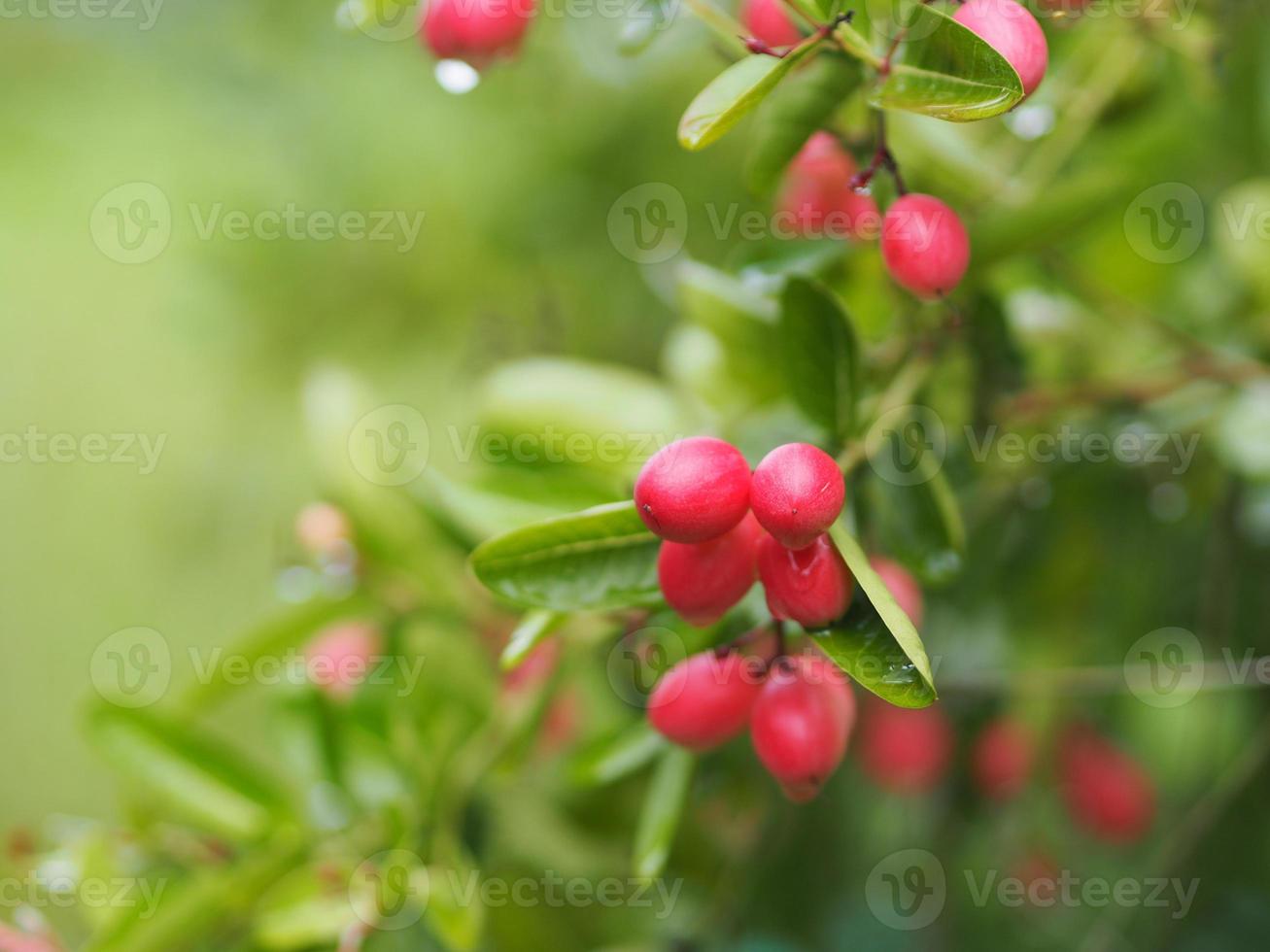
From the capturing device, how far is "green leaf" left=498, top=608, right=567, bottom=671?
1.49 ft

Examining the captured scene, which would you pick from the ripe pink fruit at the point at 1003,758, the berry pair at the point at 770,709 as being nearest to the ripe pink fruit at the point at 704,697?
the berry pair at the point at 770,709

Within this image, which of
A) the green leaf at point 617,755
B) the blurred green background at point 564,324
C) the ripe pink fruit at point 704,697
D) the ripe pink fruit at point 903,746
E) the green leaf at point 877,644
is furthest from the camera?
the ripe pink fruit at point 903,746

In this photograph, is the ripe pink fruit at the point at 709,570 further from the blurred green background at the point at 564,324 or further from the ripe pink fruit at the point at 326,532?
the ripe pink fruit at the point at 326,532

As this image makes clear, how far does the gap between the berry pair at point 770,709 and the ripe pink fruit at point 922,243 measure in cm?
16

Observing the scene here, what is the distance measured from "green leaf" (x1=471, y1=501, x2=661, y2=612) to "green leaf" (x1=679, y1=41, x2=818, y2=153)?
0.45 ft

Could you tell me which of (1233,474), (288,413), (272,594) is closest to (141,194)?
(288,413)

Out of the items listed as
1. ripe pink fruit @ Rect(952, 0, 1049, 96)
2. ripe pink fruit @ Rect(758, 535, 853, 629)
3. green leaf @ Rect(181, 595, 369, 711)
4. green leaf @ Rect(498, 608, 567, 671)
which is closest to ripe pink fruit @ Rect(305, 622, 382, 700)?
green leaf @ Rect(181, 595, 369, 711)

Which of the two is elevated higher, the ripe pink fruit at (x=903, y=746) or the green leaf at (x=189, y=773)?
the green leaf at (x=189, y=773)

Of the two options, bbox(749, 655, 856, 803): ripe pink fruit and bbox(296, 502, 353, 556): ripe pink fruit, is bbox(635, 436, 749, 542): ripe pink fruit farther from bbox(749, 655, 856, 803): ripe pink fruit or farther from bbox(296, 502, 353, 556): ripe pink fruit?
bbox(296, 502, 353, 556): ripe pink fruit

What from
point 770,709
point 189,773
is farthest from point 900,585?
point 189,773

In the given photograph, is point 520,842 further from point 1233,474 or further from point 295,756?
point 1233,474

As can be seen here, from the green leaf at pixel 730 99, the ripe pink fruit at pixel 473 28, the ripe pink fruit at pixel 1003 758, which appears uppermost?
the green leaf at pixel 730 99

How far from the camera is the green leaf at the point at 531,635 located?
453mm

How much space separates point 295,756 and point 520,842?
15cm
